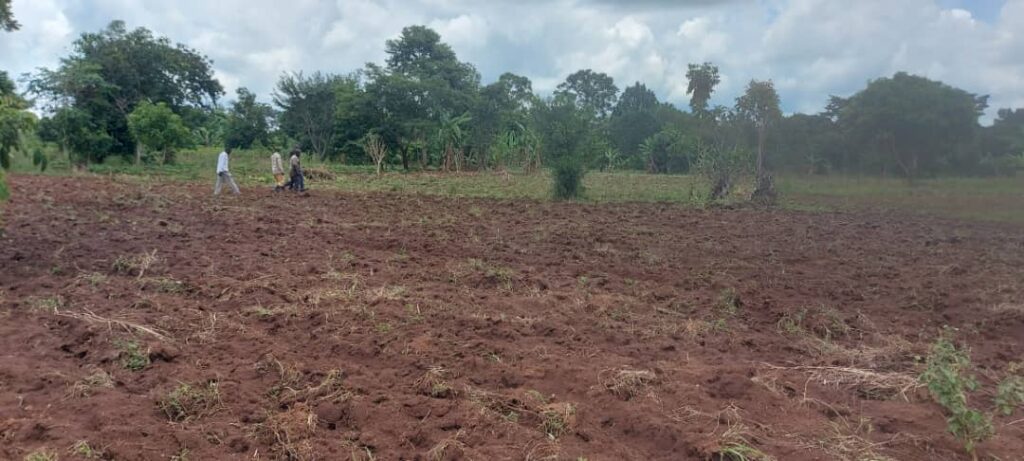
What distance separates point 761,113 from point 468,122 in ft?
63.5

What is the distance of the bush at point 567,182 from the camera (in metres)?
18.3

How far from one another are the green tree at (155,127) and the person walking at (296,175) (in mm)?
9271

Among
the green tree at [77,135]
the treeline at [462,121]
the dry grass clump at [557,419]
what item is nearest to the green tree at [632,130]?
the treeline at [462,121]

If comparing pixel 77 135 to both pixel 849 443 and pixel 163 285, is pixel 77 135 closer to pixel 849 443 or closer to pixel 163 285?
pixel 163 285

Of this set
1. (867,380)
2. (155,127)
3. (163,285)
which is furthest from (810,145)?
(155,127)

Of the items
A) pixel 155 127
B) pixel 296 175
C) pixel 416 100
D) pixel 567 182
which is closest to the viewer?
pixel 296 175

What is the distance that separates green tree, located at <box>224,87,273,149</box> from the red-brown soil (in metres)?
26.8

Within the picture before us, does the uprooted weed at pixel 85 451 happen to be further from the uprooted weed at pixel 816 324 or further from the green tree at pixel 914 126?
the green tree at pixel 914 126

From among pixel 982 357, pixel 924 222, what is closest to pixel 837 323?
pixel 982 357

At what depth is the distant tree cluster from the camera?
10266 millimetres

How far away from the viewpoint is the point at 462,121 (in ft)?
110

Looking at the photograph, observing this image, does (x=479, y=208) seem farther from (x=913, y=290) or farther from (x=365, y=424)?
(x=365, y=424)

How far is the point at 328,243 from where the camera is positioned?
9.27 meters

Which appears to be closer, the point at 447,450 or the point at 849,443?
the point at 447,450
